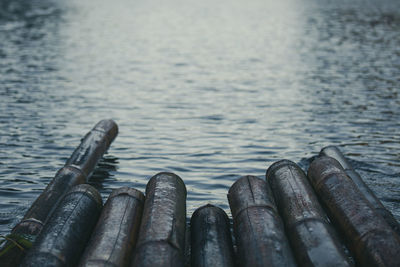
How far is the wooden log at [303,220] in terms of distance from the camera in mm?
6031

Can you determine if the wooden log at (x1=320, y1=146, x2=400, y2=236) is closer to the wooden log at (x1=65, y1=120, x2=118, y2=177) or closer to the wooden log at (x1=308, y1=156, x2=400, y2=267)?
the wooden log at (x1=308, y1=156, x2=400, y2=267)

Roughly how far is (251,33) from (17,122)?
29038mm

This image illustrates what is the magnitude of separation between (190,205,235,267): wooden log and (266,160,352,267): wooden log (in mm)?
964

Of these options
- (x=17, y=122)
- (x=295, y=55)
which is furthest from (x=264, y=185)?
(x=295, y=55)

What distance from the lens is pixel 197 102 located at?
1950 centimetres

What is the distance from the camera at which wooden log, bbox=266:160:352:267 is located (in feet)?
19.8

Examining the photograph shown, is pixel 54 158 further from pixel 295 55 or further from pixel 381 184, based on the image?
pixel 295 55

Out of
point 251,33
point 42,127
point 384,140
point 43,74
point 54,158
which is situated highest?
point 251,33

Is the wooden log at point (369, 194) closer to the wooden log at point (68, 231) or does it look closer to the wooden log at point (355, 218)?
the wooden log at point (355, 218)

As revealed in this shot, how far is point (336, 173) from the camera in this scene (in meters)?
8.00

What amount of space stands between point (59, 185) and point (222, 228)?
3.63 metres

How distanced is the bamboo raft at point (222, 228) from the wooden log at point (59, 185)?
0.02 meters

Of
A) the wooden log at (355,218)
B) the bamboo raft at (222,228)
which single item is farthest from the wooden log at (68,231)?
the wooden log at (355,218)

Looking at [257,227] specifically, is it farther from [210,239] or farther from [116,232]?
[116,232]
